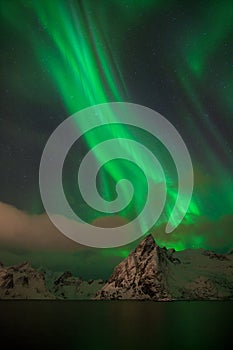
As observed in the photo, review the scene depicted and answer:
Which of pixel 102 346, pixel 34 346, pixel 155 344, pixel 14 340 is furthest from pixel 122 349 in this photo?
pixel 14 340

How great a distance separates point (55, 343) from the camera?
5838 cm

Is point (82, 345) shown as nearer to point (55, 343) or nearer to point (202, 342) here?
point (55, 343)

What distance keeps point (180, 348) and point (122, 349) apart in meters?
8.39

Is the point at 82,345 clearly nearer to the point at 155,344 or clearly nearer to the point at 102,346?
the point at 102,346

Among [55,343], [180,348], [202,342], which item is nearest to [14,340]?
[55,343]

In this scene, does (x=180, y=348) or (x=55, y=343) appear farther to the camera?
(x=55, y=343)

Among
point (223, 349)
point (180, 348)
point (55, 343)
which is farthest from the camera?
point (55, 343)

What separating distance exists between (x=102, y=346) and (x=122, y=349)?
4.22 meters

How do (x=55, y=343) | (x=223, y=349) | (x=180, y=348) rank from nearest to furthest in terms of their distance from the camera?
(x=223, y=349) < (x=180, y=348) < (x=55, y=343)

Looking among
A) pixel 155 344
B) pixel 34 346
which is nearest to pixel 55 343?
pixel 34 346

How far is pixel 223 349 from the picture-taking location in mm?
50219

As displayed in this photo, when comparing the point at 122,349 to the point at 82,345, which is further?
→ the point at 82,345

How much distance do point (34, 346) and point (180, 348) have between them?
21.0 meters

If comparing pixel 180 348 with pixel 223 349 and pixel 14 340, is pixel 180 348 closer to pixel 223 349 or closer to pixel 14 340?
pixel 223 349
